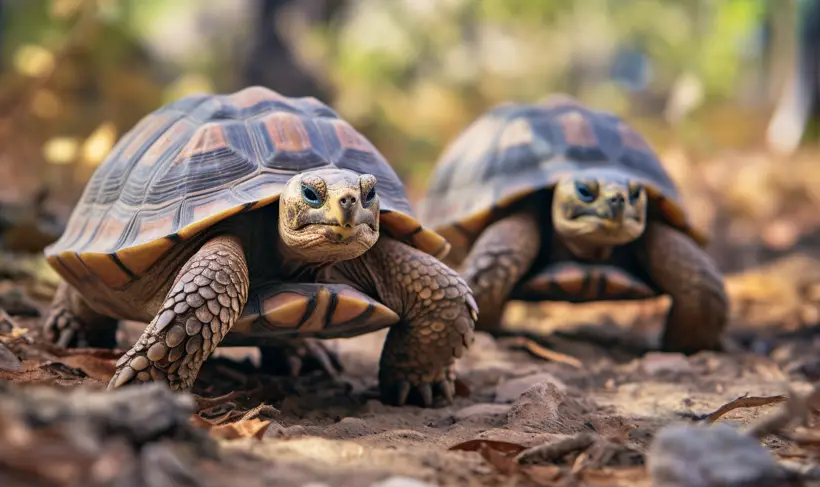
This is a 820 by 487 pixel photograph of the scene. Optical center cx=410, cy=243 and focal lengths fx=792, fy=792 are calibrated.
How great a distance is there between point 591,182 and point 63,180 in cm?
653

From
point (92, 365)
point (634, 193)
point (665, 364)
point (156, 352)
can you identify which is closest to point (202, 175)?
point (156, 352)

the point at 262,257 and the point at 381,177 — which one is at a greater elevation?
the point at 381,177

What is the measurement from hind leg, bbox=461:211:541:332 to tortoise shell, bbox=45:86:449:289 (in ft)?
3.33

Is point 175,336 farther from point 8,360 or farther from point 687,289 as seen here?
point 687,289

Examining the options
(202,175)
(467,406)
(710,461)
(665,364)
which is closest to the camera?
(710,461)

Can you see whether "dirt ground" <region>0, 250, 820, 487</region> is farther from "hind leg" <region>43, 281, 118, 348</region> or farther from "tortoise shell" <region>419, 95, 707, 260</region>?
"tortoise shell" <region>419, 95, 707, 260</region>

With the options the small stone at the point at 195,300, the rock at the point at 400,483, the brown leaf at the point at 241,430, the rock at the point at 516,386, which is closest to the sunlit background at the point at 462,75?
the rock at the point at 516,386

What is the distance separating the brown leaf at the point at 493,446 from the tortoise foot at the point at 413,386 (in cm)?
106

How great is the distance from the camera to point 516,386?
3.36 m

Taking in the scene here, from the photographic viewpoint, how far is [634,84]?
18.0 metres

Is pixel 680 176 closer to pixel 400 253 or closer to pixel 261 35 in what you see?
pixel 261 35

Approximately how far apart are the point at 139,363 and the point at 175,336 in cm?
13

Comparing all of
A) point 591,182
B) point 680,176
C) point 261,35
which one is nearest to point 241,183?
point 591,182

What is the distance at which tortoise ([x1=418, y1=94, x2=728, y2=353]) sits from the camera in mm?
4367
